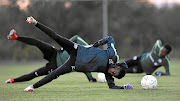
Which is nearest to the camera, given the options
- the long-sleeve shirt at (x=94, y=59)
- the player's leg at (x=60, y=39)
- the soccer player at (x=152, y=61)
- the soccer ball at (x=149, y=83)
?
the player's leg at (x=60, y=39)

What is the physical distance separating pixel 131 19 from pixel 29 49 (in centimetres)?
1317

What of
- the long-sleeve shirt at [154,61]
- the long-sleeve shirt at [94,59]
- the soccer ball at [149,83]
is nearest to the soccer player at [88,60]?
the long-sleeve shirt at [94,59]

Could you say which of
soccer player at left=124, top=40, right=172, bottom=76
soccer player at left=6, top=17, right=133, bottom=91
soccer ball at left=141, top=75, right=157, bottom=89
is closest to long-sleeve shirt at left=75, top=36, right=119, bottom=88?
soccer player at left=6, top=17, right=133, bottom=91

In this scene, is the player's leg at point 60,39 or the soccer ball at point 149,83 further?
the soccer ball at point 149,83

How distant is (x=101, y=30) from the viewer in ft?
99.8

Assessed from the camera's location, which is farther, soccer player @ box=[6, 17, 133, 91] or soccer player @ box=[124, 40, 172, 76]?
soccer player @ box=[124, 40, 172, 76]

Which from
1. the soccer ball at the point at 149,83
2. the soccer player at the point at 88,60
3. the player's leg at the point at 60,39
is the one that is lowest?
the soccer ball at the point at 149,83

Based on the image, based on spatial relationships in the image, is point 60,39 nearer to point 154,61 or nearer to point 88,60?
point 88,60

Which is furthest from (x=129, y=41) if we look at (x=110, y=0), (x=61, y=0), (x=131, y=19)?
(x=61, y=0)

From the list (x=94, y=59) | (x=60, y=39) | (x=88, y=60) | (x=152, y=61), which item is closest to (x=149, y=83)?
(x=94, y=59)

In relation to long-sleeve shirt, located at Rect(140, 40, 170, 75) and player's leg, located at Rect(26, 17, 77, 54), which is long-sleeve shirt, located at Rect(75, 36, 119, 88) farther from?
long-sleeve shirt, located at Rect(140, 40, 170, 75)

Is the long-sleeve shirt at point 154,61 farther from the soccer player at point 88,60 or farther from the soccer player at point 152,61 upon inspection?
the soccer player at point 88,60

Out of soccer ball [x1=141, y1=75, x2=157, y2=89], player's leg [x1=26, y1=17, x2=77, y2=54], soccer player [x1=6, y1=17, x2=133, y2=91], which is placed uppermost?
player's leg [x1=26, y1=17, x2=77, y2=54]

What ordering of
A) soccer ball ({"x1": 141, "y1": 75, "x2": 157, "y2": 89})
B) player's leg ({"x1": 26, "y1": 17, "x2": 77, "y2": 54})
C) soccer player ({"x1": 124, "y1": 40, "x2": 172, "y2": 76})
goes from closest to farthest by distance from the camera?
player's leg ({"x1": 26, "y1": 17, "x2": 77, "y2": 54})
soccer ball ({"x1": 141, "y1": 75, "x2": 157, "y2": 89})
soccer player ({"x1": 124, "y1": 40, "x2": 172, "y2": 76})
